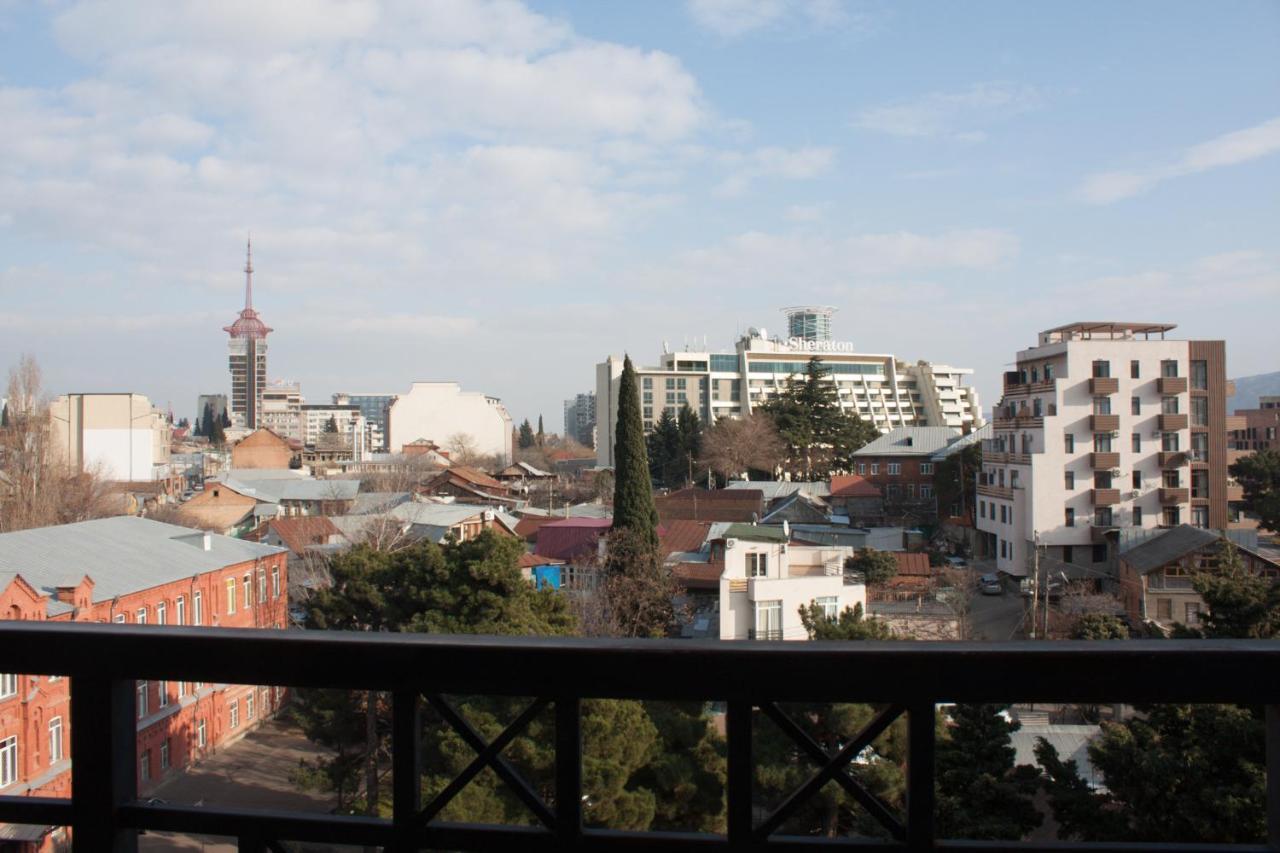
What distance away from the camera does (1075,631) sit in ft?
36.9

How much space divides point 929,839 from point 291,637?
2.56 ft

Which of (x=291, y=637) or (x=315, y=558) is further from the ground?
(x=291, y=637)

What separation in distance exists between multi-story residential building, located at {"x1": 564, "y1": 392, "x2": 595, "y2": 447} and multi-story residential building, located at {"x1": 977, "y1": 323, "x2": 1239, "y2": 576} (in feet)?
205

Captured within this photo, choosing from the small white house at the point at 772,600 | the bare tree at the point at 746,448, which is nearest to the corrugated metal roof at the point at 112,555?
the small white house at the point at 772,600

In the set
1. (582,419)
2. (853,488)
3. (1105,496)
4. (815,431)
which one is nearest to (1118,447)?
(1105,496)

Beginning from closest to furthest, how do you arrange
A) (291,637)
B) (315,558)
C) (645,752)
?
(291,637), (645,752), (315,558)

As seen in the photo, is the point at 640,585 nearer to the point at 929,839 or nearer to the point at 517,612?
the point at 517,612

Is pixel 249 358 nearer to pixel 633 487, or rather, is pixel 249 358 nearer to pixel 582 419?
pixel 582 419

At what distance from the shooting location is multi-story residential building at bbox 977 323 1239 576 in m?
19.4

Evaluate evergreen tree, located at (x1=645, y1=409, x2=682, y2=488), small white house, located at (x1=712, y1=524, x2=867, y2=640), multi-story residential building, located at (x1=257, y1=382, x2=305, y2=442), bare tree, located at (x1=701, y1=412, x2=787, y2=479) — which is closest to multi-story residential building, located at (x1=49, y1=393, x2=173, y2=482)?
evergreen tree, located at (x1=645, y1=409, x2=682, y2=488)

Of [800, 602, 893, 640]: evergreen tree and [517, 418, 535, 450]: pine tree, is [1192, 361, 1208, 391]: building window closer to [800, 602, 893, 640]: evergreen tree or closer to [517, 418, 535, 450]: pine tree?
[800, 602, 893, 640]: evergreen tree

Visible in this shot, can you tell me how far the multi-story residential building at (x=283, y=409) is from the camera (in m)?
94.2

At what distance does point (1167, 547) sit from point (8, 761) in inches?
658

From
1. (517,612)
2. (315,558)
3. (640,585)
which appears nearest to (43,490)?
(315,558)
